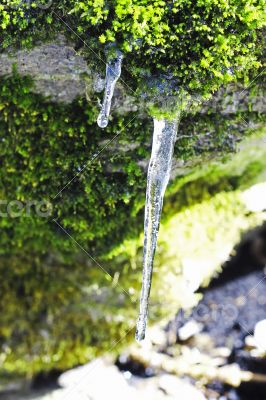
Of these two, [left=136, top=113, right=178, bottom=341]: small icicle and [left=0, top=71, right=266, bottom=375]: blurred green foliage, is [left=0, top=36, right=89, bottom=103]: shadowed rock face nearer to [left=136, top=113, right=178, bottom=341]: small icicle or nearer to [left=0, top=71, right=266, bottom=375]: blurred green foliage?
[left=0, top=71, right=266, bottom=375]: blurred green foliage

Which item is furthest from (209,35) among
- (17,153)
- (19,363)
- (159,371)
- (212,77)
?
(19,363)

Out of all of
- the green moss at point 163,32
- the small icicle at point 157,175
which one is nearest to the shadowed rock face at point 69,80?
the green moss at point 163,32

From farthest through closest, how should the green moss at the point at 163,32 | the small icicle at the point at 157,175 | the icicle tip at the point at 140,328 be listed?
the icicle tip at the point at 140,328 → the small icicle at the point at 157,175 → the green moss at the point at 163,32

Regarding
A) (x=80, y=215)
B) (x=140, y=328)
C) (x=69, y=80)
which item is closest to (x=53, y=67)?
(x=69, y=80)

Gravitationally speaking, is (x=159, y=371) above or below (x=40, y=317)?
below

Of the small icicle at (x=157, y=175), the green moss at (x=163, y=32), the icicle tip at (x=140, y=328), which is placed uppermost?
the green moss at (x=163, y=32)

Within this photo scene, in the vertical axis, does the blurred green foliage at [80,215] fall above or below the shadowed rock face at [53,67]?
below

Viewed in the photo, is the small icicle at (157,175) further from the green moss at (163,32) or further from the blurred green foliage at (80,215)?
the blurred green foliage at (80,215)

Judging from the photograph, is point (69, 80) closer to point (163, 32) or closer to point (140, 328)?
point (163, 32)

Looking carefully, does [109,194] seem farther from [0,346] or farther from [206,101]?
[0,346]
